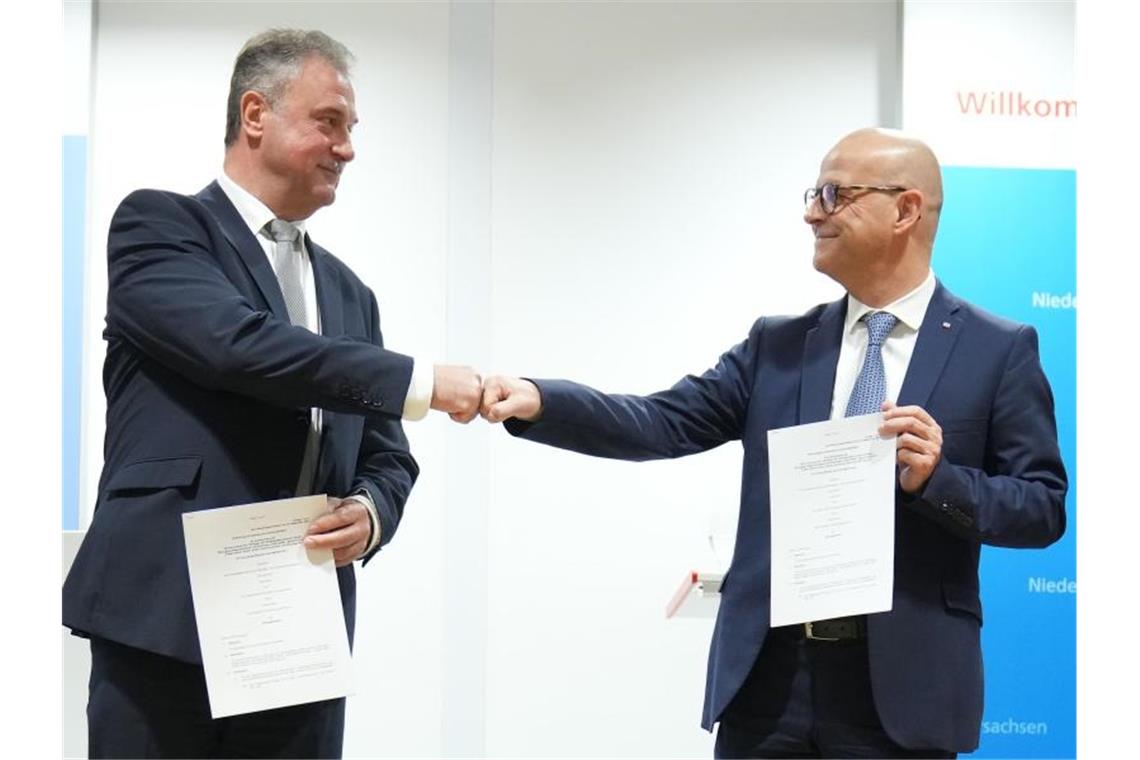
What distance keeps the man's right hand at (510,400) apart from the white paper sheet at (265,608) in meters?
0.40

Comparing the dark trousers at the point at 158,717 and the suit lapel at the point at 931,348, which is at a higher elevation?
the suit lapel at the point at 931,348

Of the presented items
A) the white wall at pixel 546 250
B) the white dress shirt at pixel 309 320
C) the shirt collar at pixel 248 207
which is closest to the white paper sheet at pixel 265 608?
the white dress shirt at pixel 309 320

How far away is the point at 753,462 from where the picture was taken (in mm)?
2350

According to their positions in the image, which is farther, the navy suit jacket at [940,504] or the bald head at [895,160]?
the bald head at [895,160]

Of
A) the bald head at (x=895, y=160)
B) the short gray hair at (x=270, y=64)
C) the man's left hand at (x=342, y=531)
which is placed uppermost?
the short gray hair at (x=270, y=64)

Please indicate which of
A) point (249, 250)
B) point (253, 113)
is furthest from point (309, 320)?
point (253, 113)

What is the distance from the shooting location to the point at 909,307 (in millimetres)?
2371

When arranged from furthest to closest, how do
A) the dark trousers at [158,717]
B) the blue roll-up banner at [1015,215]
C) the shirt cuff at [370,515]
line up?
the blue roll-up banner at [1015,215]
the shirt cuff at [370,515]
the dark trousers at [158,717]

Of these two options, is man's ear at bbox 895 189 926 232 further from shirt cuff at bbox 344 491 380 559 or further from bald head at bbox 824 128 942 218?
shirt cuff at bbox 344 491 380 559

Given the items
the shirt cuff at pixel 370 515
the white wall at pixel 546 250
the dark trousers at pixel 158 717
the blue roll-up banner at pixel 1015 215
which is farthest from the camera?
the white wall at pixel 546 250

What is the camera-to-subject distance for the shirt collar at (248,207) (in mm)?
2324

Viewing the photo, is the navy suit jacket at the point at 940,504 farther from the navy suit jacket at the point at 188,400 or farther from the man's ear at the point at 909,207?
the navy suit jacket at the point at 188,400

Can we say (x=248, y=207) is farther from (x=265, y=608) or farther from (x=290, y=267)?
(x=265, y=608)
